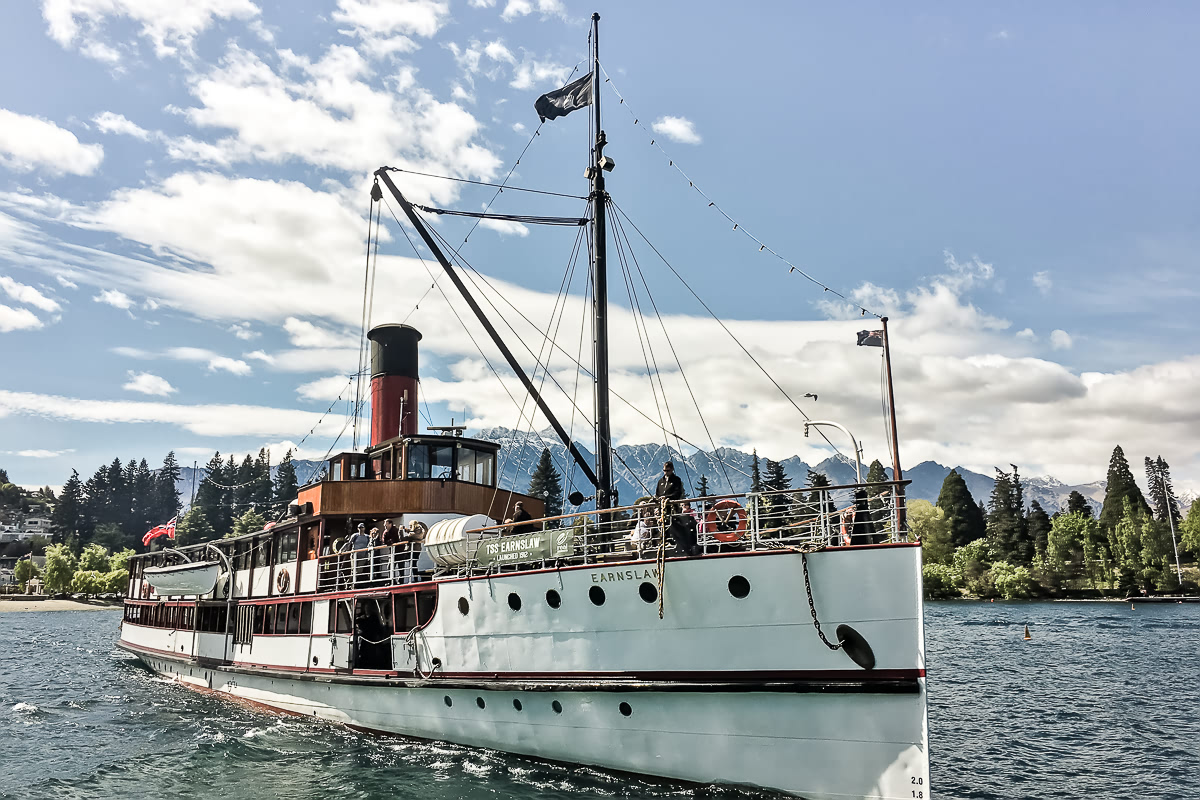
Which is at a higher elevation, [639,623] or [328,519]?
[328,519]

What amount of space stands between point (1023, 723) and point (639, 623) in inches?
580

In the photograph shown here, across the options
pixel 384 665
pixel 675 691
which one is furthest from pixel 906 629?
pixel 384 665

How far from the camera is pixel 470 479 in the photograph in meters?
20.6

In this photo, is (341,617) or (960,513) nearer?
(341,617)

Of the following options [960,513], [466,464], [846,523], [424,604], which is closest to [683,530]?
[846,523]

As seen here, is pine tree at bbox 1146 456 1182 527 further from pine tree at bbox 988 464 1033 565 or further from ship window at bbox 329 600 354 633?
ship window at bbox 329 600 354 633

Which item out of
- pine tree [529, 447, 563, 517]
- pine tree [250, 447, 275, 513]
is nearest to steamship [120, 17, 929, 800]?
pine tree [529, 447, 563, 517]

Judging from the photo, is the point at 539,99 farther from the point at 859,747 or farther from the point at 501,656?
the point at 859,747

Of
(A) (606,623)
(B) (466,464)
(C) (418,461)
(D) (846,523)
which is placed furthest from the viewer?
(B) (466,464)

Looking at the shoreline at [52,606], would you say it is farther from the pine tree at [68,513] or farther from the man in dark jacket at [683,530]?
the man in dark jacket at [683,530]

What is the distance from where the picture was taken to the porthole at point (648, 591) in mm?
12680

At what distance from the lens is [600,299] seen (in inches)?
688

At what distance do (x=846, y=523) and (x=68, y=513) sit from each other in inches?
5874

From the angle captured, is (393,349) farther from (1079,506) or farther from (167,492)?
(167,492)
